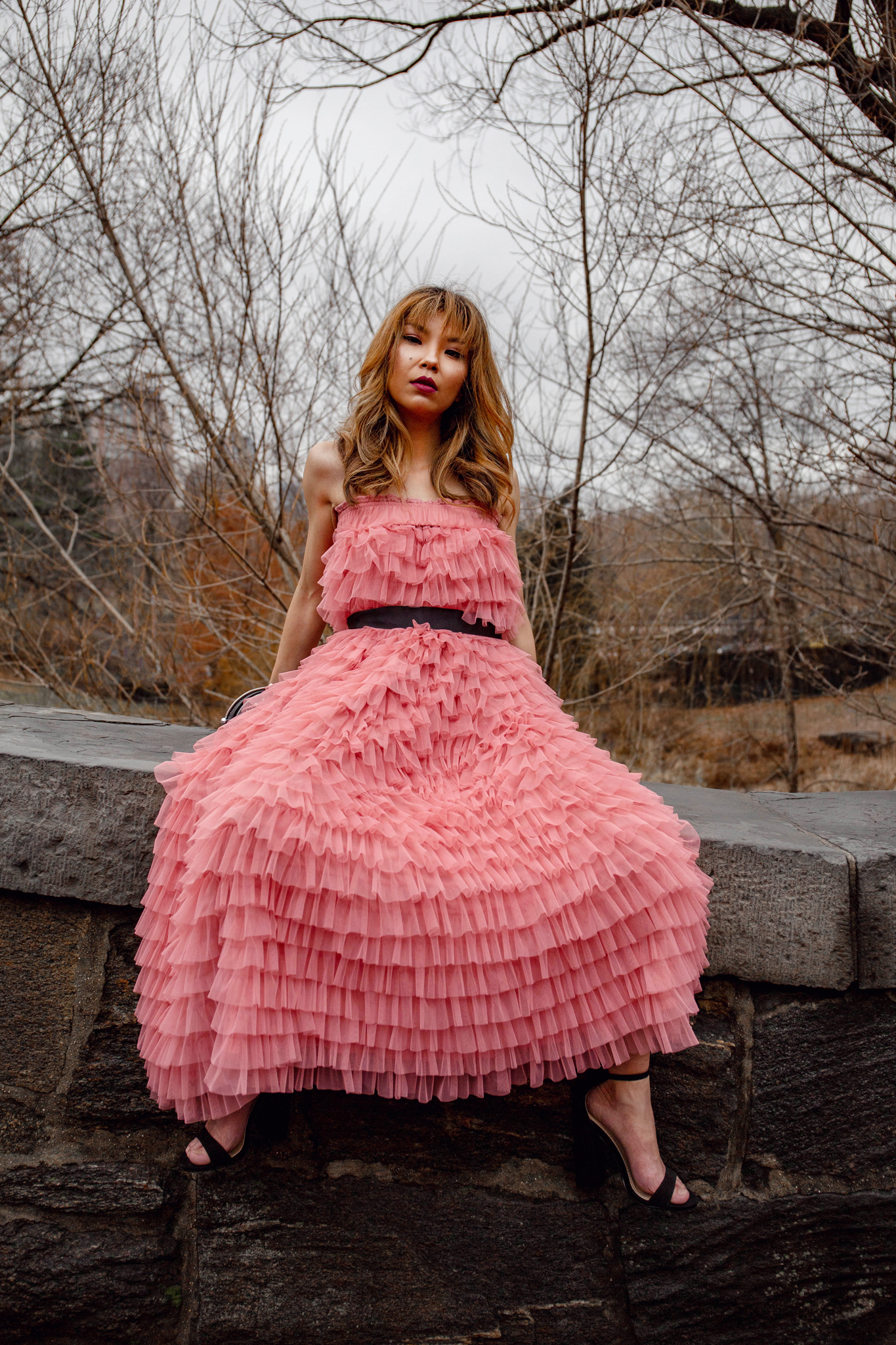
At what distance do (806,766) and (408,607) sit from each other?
6198 millimetres

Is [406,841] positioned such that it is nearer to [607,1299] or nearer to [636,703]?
[607,1299]

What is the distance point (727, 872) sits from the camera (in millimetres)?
1673

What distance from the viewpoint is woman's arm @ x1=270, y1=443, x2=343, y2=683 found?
222 cm

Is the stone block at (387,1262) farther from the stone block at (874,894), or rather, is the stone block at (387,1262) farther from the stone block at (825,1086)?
the stone block at (874,894)

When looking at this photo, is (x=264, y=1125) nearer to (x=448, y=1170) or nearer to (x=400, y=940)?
(x=448, y=1170)

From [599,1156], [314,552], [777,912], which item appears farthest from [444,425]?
[599,1156]

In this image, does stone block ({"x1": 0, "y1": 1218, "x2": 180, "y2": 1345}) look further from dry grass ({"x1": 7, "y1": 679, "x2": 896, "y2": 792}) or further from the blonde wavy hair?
dry grass ({"x1": 7, "y1": 679, "x2": 896, "y2": 792})

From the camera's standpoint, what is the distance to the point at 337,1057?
1356 millimetres

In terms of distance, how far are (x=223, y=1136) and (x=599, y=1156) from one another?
69 centimetres

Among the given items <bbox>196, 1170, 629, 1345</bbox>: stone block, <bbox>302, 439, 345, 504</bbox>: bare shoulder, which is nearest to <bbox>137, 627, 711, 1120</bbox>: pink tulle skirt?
<bbox>196, 1170, 629, 1345</bbox>: stone block

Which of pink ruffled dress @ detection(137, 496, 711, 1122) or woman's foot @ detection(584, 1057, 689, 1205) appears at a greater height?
pink ruffled dress @ detection(137, 496, 711, 1122)

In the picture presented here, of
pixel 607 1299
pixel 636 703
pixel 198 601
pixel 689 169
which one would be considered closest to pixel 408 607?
pixel 607 1299

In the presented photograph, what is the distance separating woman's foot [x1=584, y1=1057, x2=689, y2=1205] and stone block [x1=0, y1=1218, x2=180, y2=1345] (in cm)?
87

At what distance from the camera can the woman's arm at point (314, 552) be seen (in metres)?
2.22
